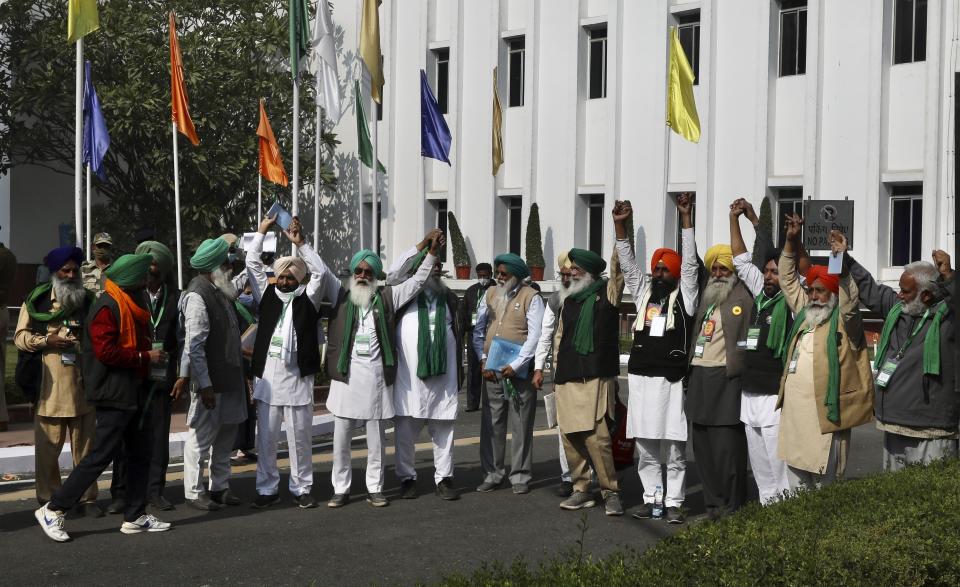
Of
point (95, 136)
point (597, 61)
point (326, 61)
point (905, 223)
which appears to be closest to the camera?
point (95, 136)

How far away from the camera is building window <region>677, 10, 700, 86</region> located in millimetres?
27625

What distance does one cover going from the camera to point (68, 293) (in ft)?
29.9

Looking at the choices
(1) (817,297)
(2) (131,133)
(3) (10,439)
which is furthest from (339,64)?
(1) (817,297)

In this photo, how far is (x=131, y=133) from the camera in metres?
32.2

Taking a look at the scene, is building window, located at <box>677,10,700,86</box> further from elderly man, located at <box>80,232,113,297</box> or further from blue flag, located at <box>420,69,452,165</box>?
elderly man, located at <box>80,232,113,297</box>

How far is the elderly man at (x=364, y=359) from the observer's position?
10.0 metres

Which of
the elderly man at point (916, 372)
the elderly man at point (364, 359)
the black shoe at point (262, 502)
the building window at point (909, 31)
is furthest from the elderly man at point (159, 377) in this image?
the building window at point (909, 31)

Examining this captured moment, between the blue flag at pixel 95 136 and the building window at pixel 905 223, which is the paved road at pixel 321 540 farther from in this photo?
the building window at pixel 905 223

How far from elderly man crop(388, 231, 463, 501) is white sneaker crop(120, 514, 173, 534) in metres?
2.16

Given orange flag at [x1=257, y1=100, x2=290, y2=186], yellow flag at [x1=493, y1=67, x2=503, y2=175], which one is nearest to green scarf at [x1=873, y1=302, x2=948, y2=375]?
orange flag at [x1=257, y1=100, x2=290, y2=186]

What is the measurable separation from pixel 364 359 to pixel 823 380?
358 cm

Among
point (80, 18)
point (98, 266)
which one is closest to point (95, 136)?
point (80, 18)

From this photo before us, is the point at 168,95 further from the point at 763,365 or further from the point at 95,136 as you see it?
the point at 763,365

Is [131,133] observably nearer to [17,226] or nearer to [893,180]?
[17,226]
